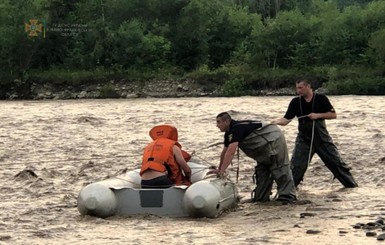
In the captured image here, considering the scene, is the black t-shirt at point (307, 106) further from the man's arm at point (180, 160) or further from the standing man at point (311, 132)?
the man's arm at point (180, 160)

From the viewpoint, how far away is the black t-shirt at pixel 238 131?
955cm

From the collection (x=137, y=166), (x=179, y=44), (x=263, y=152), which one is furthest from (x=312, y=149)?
(x=179, y=44)

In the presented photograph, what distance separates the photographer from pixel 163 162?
9625mm

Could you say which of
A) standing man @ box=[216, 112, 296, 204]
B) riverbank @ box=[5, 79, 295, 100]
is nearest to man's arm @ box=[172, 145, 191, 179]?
standing man @ box=[216, 112, 296, 204]

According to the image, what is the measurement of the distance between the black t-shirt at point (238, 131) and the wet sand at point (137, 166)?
959 millimetres

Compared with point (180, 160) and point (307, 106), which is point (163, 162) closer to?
point (180, 160)

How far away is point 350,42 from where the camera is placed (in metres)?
43.2

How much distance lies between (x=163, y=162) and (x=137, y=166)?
4771 millimetres

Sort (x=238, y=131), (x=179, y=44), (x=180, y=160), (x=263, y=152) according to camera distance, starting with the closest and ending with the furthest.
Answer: (x=238, y=131) < (x=180, y=160) < (x=263, y=152) < (x=179, y=44)

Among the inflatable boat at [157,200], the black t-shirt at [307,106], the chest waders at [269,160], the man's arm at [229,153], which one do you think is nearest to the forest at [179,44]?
the black t-shirt at [307,106]

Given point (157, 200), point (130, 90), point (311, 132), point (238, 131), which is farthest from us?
point (130, 90)

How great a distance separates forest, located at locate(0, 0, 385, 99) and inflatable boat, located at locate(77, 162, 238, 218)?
2986cm

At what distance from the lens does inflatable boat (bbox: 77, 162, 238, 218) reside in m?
9.12

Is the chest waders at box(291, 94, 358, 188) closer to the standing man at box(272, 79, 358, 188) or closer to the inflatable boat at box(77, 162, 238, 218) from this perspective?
the standing man at box(272, 79, 358, 188)
